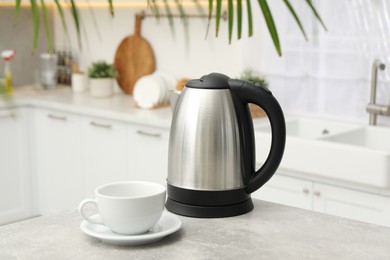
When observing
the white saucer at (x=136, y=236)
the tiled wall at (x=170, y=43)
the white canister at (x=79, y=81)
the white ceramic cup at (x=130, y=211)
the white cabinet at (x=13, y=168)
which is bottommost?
the white cabinet at (x=13, y=168)

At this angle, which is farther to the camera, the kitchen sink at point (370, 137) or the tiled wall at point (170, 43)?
the tiled wall at point (170, 43)

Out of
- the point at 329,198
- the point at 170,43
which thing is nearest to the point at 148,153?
the point at 170,43

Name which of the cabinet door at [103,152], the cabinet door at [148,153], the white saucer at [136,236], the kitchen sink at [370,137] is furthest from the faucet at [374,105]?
the white saucer at [136,236]

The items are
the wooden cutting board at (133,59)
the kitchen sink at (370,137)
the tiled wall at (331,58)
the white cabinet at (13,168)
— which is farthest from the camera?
the wooden cutting board at (133,59)

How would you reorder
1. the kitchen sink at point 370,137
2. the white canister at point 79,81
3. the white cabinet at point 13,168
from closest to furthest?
1. the kitchen sink at point 370,137
2. the white cabinet at point 13,168
3. the white canister at point 79,81

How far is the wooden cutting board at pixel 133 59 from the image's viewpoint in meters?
4.00

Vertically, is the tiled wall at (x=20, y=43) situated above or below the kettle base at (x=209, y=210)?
above

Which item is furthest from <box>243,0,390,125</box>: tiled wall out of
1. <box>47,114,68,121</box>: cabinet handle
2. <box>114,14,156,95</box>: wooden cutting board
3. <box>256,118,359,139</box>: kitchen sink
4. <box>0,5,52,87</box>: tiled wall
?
<box>0,5,52,87</box>: tiled wall

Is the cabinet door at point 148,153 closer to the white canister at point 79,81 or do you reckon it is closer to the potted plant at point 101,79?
the potted plant at point 101,79

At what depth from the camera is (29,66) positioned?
179 inches

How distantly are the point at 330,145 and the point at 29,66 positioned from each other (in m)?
2.75

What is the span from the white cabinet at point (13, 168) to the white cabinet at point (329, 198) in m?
1.81

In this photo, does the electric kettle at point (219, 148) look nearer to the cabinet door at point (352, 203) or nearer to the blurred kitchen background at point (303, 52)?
the cabinet door at point (352, 203)

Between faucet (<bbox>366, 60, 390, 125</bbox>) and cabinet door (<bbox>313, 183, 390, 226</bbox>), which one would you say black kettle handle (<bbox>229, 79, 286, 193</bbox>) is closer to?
cabinet door (<bbox>313, 183, 390, 226</bbox>)
